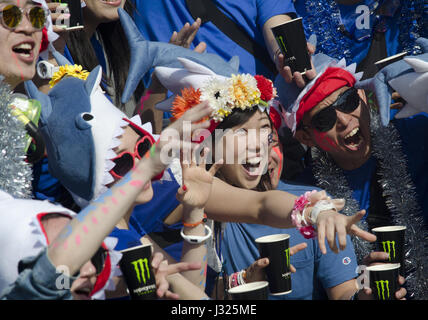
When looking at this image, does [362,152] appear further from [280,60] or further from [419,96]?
[280,60]

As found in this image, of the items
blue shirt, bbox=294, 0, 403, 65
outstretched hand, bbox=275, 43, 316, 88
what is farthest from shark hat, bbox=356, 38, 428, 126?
blue shirt, bbox=294, 0, 403, 65

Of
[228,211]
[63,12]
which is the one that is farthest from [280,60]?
[63,12]

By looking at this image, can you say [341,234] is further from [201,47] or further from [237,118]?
[201,47]

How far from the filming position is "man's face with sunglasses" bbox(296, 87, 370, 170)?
319cm

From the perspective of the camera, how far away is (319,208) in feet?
7.39

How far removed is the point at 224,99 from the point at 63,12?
0.92 meters

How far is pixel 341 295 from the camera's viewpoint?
2812 millimetres

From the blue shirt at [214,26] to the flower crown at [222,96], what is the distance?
0.74m

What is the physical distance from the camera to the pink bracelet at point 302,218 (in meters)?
2.31

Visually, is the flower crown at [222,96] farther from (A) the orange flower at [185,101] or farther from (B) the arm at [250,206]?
(B) the arm at [250,206]

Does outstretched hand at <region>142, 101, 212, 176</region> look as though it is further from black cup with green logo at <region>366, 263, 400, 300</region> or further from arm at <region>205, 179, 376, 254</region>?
black cup with green logo at <region>366, 263, 400, 300</region>

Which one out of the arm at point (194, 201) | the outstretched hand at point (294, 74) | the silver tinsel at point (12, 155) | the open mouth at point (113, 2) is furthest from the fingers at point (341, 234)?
the open mouth at point (113, 2)

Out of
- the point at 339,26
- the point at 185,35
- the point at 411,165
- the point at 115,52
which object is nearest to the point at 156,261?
the point at 185,35

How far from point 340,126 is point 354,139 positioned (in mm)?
129
